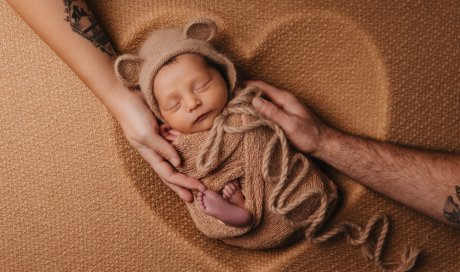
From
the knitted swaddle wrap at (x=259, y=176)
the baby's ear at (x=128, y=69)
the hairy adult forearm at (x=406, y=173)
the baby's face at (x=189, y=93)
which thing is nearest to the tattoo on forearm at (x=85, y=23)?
the baby's ear at (x=128, y=69)

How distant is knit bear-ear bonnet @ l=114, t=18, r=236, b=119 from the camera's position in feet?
3.85

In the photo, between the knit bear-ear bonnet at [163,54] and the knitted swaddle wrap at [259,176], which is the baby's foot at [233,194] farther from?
the knit bear-ear bonnet at [163,54]

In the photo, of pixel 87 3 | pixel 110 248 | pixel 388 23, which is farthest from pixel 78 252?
pixel 388 23

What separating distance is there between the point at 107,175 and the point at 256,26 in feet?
1.72

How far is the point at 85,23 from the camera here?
129cm

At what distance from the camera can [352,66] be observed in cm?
134

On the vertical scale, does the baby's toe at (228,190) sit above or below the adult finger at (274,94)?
below

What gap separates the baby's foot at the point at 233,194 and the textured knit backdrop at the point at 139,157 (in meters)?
0.18

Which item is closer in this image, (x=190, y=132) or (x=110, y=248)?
(x=190, y=132)

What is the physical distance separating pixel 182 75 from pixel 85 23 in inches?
12.3

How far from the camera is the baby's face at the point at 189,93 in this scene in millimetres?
1159

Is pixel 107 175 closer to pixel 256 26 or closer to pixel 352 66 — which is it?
pixel 256 26

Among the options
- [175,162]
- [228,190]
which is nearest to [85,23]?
[175,162]

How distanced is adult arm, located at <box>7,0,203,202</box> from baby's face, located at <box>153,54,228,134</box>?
0.08m
